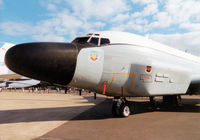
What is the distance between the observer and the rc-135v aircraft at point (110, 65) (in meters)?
5.98

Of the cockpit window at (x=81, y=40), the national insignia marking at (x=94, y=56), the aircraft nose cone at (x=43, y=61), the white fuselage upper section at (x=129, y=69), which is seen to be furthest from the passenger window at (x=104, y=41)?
the aircraft nose cone at (x=43, y=61)

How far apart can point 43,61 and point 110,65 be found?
304 centimetres

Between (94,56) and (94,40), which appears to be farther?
(94,40)

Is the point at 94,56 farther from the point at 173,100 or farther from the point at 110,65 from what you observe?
the point at 173,100

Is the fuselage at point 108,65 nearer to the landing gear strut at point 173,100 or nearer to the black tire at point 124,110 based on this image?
the black tire at point 124,110

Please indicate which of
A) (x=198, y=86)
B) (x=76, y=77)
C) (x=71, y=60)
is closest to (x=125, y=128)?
(x=76, y=77)

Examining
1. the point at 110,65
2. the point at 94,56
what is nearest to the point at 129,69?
the point at 110,65

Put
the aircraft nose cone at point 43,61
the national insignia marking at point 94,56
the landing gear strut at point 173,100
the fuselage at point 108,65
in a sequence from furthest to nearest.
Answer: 1. the landing gear strut at point 173,100
2. the national insignia marking at point 94,56
3. the fuselage at point 108,65
4. the aircraft nose cone at point 43,61

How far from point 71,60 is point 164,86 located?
5.70m

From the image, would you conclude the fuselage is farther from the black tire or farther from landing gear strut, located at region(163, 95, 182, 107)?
landing gear strut, located at region(163, 95, 182, 107)

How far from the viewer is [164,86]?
356 inches

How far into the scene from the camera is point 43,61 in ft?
19.4

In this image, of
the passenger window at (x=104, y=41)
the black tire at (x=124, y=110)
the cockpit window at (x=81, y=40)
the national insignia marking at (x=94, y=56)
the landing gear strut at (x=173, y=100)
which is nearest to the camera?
the national insignia marking at (x=94, y=56)

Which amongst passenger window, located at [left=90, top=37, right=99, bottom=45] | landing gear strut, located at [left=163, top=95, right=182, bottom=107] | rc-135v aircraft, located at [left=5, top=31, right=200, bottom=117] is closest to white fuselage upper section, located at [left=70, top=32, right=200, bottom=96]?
rc-135v aircraft, located at [left=5, top=31, right=200, bottom=117]
